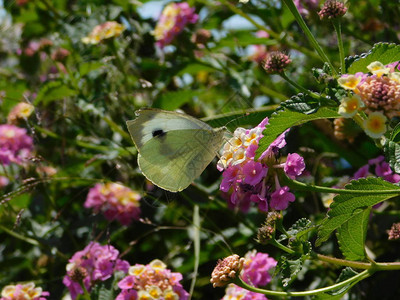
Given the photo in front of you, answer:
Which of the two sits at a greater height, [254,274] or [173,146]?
[173,146]

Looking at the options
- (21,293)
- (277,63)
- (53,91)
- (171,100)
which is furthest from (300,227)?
(53,91)

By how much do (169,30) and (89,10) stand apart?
22.7 inches

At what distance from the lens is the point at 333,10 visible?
1314 millimetres

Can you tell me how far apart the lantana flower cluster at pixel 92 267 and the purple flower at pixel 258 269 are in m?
0.39

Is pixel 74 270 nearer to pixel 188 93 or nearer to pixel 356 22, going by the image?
pixel 188 93

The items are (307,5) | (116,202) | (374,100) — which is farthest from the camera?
(116,202)

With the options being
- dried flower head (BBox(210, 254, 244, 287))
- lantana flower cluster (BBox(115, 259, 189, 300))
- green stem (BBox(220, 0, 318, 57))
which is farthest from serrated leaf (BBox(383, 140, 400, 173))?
green stem (BBox(220, 0, 318, 57))

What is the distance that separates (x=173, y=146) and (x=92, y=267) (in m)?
0.52

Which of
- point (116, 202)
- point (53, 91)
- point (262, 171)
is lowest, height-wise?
point (116, 202)

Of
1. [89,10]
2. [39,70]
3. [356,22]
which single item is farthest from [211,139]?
[39,70]

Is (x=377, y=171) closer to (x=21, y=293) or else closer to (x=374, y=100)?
(x=374, y=100)

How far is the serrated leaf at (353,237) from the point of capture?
1.26m

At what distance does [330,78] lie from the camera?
111 cm

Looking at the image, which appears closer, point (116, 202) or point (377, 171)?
point (377, 171)
